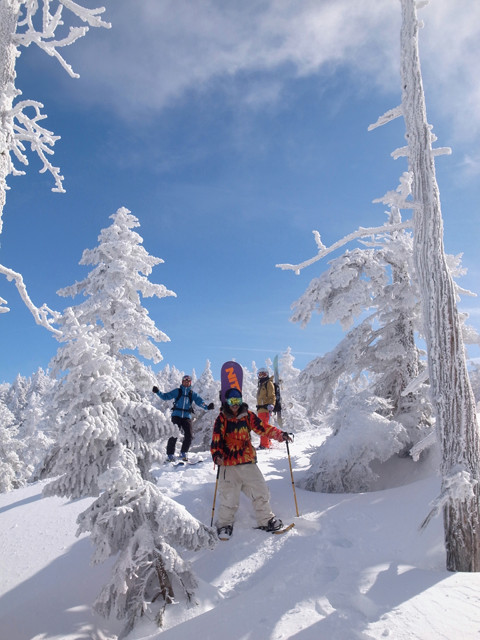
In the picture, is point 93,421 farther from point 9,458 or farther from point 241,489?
point 9,458

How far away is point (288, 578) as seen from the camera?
4824 mm

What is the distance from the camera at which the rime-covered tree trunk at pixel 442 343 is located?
5258 millimetres

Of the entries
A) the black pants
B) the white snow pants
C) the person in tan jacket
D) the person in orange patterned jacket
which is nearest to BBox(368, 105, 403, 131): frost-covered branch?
the person in orange patterned jacket

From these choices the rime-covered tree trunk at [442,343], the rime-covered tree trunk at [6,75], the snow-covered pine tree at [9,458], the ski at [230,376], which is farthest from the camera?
the snow-covered pine tree at [9,458]

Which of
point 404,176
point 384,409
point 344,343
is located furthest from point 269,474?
point 404,176

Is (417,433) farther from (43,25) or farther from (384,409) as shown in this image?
(43,25)

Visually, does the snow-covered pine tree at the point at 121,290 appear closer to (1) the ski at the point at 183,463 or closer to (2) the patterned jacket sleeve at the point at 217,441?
(1) the ski at the point at 183,463

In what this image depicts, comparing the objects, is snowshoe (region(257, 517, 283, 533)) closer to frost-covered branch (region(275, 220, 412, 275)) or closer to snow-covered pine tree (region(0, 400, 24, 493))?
frost-covered branch (region(275, 220, 412, 275))

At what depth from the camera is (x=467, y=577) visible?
15.7 ft

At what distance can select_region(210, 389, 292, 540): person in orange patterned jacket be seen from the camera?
661 centimetres

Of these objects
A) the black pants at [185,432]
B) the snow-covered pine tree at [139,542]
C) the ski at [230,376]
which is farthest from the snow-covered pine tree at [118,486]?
the black pants at [185,432]

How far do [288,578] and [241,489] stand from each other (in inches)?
87.6

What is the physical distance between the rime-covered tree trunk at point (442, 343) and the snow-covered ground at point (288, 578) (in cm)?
65

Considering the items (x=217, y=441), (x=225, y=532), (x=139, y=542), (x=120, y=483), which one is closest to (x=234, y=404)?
(x=217, y=441)
